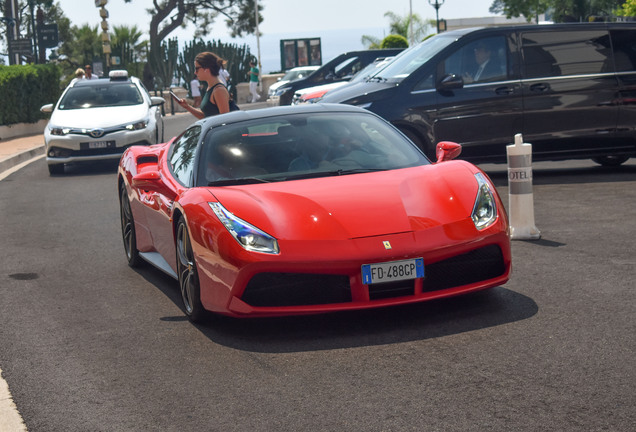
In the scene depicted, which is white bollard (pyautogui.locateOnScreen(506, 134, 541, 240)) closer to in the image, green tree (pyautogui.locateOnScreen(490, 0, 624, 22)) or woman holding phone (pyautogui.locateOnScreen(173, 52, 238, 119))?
woman holding phone (pyautogui.locateOnScreen(173, 52, 238, 119))

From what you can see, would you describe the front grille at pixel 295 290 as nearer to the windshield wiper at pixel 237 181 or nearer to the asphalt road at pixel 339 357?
the asphalt road at pixel 339 357

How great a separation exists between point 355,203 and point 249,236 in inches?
26.2

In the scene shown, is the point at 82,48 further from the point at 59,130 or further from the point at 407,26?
the point at 59,130

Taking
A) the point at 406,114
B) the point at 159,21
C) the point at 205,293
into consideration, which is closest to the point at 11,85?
the point at 406,114

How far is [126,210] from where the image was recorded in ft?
29.1

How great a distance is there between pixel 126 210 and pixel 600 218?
4195mm

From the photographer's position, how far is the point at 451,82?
41.8ft

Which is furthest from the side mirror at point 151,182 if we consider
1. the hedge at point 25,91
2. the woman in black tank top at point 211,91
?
the hedge at point 25,91

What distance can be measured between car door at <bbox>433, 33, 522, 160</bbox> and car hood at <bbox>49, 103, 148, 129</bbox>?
7320 mm

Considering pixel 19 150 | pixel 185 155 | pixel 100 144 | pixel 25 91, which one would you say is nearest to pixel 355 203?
pixel 185 155

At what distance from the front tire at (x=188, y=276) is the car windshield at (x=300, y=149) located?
1.28 ft

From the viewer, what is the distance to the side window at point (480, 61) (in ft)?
42.9

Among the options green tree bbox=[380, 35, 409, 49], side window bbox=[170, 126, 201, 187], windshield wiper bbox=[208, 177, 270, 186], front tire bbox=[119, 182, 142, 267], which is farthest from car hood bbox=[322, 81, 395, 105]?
green tree bbox=[380, 35, 409, 49]

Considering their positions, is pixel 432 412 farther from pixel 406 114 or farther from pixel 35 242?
pixel 406 114
